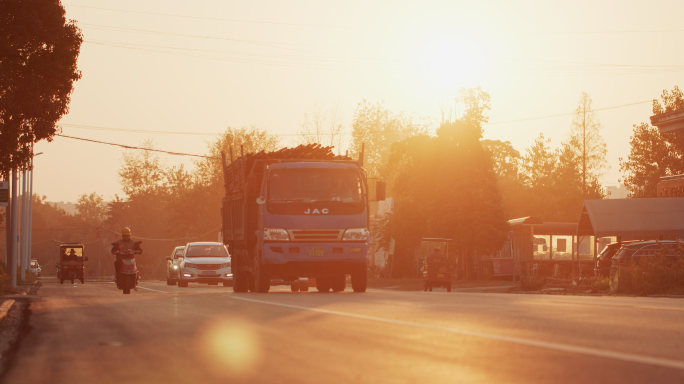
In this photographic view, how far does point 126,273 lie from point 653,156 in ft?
171

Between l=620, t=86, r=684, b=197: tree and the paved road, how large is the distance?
56.0 m

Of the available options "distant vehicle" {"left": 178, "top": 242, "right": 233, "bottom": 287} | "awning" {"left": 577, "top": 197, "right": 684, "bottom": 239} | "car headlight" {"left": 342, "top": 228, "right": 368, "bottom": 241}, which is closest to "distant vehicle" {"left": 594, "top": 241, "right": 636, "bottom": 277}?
"awning" {"left": 577, "top": 197, "right": 684, "bottom": 239}

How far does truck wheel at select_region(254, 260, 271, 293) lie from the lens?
19109 millimetres

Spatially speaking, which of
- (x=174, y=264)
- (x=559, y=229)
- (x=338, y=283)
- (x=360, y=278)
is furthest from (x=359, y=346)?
(x=559, y=229)

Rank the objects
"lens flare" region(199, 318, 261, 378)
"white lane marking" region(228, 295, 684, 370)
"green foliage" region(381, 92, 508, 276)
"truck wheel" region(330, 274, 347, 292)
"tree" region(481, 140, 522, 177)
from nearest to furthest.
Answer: "white lane marking" region(228, 295, 684, 370)
"lens flare" region(199, 318, 261, 378)
"truck wheel" region(330, 274, 347, 292)
"green foliage" region(381, 92, 508, 276)
"tree" region(481, 140, 522, 177)

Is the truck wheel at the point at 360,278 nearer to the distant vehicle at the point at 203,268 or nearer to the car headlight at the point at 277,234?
the car headlight at the point at 277,234

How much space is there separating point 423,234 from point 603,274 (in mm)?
15463

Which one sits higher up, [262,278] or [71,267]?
[262,278]

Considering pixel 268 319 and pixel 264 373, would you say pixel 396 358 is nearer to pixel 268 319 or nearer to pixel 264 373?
pixel 264 373

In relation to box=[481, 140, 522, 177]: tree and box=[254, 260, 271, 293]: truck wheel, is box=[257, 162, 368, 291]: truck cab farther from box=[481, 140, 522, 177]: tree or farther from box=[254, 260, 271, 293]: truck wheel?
box=[481, 140, 522, 177]: tree

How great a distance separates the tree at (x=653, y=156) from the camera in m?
63.2

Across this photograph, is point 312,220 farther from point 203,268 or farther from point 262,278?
point 203,268

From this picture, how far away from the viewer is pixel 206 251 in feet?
112

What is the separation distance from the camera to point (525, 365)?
5953 millimetres
